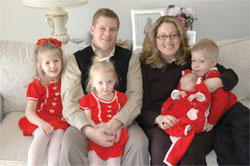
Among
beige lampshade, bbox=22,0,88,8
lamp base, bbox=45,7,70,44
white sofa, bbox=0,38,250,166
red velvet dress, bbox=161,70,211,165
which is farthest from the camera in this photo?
lamp base, bbox=45,7,70,44

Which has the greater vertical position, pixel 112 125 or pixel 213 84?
pixel 213 84

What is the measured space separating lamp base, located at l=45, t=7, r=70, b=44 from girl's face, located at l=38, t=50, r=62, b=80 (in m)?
0.78

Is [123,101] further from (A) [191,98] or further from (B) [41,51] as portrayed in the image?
(B) [41,51]

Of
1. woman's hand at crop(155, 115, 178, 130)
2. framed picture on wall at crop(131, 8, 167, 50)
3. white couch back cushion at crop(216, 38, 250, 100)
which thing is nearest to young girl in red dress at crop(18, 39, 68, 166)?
woman's hand at crop(155, 115, 178, 130)

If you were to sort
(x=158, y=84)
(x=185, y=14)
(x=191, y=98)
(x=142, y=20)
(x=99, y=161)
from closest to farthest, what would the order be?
(x=99, y=161), (x=191, y=98), (x=158, y=84), (x=185, y=14), (x=142, y=20)

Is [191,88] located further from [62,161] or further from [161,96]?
[62,161]

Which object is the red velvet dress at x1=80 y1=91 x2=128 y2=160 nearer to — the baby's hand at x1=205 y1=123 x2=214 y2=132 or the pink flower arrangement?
the baby's hand at x1=205 y1=123 x2=214 y2=132

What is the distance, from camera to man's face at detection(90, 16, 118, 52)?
1833 mm

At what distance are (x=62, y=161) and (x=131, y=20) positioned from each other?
196cm

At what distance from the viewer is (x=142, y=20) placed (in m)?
2.82

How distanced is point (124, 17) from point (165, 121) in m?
1.73

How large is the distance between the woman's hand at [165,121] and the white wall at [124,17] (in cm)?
162

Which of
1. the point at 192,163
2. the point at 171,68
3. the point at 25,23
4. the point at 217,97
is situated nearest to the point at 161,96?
the point at 171,68

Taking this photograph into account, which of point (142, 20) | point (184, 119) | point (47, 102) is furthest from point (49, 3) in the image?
point (184, 119)
